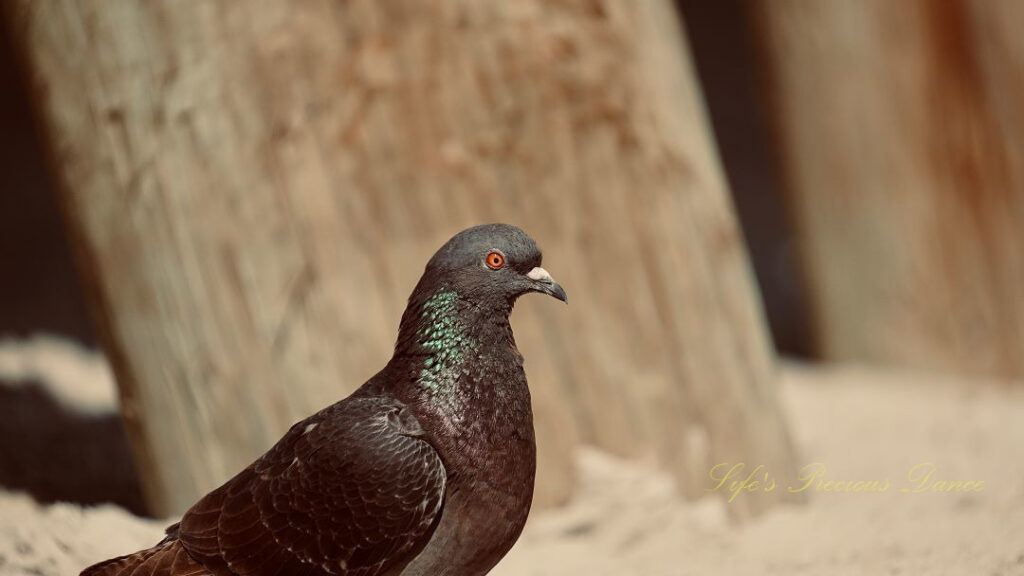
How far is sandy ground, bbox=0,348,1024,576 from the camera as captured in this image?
Result: 3.25m

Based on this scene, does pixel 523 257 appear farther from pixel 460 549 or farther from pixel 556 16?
pixel 556 16

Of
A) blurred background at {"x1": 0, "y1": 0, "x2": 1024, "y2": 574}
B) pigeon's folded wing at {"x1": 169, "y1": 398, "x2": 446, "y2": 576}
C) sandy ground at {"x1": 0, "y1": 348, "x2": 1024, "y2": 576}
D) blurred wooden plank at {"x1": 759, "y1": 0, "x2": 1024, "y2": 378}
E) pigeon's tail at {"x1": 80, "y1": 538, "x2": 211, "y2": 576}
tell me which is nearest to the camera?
pigeon's folded wing at {"x1": 169, "y1": 398, "x2": 446, "y2": 576}

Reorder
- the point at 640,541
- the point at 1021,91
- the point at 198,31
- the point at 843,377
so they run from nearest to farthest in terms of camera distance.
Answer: the point at 198,31
the point at 640,541
the point at 1021,91
the point at 843,377

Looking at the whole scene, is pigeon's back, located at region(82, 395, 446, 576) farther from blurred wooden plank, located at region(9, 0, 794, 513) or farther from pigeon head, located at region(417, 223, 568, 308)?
blurred wooden plank, located at region(9, 0, 794, 513)

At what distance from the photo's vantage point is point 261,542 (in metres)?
2.65

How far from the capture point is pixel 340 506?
261cm

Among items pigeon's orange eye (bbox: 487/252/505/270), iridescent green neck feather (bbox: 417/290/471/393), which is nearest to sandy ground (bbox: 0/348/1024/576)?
iridescent green neck feather (bbox: 417/290/471/393)

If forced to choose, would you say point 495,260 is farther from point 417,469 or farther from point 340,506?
point 340,506

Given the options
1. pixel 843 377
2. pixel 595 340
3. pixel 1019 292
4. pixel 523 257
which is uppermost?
pixel 523 257

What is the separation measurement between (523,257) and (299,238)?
1361 millimetres

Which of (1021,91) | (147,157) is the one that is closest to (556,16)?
(147,157)

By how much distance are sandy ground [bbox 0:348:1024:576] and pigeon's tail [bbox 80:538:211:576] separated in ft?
A: 1.29

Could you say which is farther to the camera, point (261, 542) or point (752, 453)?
point (752, 453)

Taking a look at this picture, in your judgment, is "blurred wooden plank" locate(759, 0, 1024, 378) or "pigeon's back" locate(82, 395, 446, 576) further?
"blurred wooden plank" locate(759, 0, 1024, 378)
